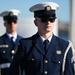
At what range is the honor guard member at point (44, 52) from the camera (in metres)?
4.84

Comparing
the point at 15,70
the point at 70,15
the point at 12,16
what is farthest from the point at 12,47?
the point at 70,15

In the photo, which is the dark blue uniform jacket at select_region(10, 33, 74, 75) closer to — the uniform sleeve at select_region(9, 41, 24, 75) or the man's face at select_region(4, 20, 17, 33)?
the uniform sleeve at select_region(9, 41, 24, 75)

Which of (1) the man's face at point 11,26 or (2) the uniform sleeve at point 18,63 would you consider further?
(1) the man's face at point 11,26

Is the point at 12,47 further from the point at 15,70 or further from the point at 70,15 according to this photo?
the point at 70,15

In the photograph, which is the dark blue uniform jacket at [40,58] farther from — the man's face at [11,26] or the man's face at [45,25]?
the man's face at [11,26]

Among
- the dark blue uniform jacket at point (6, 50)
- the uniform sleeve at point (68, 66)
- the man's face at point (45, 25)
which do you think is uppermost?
the man's face at point (45, 25)

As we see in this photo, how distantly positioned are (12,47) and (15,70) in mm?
2595

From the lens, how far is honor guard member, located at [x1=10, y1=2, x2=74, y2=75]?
191 inches

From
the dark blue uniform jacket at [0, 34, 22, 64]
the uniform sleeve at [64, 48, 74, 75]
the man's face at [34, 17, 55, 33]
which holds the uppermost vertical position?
the man's face at [34, 17, 55, 33]

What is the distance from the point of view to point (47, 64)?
4895mm

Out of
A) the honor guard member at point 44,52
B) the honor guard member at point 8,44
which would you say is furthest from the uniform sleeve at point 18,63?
the honor guard member at point 8,44

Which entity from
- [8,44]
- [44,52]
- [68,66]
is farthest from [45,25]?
[8,44]

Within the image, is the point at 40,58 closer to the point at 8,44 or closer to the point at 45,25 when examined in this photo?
the point at 45,25

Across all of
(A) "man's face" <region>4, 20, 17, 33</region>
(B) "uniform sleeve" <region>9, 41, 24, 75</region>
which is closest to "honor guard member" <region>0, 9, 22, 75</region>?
(A) "man's face" <region>4, 20, 17, 33</region>
